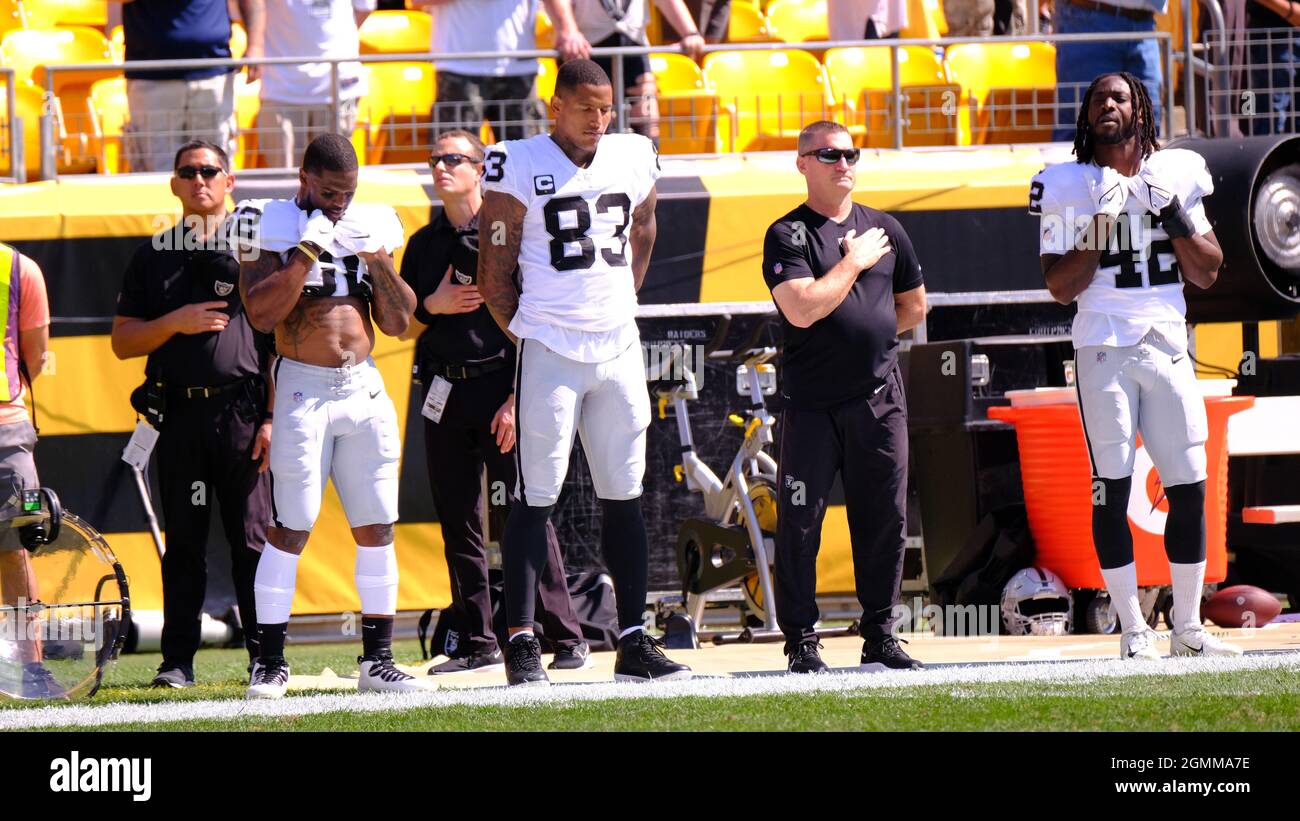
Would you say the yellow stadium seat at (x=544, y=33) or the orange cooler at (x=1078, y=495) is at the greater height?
the yellow stadium seat at (x=544, y=33)

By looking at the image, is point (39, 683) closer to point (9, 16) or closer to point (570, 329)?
point (570, 329)

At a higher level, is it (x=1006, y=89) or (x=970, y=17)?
(x=970, y=17)

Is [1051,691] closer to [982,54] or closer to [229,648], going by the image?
[229,648]

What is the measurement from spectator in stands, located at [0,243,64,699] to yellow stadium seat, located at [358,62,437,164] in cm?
356

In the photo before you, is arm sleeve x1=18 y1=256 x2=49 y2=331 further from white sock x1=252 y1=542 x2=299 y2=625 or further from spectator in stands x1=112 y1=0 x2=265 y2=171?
spectator in stands x1=112 y1=0 x2=265 y2=171

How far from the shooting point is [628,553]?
6402 mm

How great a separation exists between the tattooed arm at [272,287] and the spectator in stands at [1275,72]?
20.5 feet

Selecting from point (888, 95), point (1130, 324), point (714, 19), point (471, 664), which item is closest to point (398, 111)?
point (714, 19)

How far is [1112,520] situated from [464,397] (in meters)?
2.70

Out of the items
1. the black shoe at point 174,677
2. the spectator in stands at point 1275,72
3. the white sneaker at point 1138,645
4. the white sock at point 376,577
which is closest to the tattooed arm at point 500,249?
the white sock at point 376,577

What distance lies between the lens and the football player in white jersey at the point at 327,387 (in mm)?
6293

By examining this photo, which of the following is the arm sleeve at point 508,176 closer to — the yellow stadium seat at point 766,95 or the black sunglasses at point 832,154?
the black sunglasses at point 832,154

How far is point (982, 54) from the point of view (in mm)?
12188
